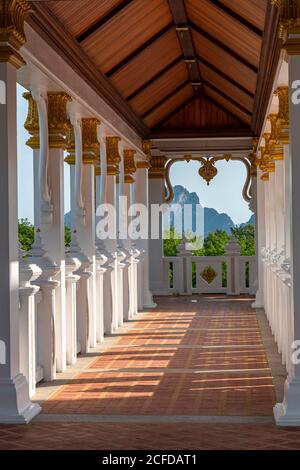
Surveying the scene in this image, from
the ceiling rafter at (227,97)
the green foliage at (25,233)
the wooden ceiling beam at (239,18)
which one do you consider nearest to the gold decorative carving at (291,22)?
the wooden ceiling beam at (239,18)

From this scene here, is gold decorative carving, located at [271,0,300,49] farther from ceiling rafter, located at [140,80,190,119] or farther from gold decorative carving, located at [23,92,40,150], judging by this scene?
ceiling rafter, located at [140,80,190,119]

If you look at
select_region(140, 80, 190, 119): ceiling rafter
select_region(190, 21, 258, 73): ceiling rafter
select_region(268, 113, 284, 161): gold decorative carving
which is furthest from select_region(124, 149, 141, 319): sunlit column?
select_region(268, 113, 284, 161): gold decorative carving

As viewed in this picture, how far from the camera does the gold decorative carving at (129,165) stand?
16.2 metres

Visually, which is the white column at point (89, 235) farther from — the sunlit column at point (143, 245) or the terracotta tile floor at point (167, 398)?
the sunlit column at point (143, 245)

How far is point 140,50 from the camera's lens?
12766 millimetres

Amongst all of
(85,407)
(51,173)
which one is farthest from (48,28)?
(85,407)

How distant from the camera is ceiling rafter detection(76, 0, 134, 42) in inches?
391

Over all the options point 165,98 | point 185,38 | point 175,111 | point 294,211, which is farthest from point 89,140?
point 175,111

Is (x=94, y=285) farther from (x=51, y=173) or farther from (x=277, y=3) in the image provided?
(x=277, y=3)

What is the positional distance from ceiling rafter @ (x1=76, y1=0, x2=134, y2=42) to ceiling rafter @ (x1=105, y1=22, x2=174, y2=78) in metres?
2.00

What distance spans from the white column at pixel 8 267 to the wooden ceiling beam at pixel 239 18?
433 centimetres

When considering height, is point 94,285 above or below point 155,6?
below

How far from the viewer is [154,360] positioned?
10.3m
